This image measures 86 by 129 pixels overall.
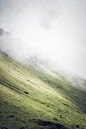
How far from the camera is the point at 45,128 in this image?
2055 centimetres

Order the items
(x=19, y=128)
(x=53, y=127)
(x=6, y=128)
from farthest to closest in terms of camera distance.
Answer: (x=53, y=127)
(x=19, y=128)
(x=6, y=128)

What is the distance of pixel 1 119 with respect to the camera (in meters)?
20.2

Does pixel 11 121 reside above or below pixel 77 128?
below

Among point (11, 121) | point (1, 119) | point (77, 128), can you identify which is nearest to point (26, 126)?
point (11, 121)

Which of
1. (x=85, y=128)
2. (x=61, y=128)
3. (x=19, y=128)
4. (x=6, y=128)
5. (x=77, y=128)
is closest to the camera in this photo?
(x=6, y=128)

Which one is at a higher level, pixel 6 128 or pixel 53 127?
pixel 53 127

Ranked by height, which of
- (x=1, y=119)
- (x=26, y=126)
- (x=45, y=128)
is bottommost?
(x=1, y=119)

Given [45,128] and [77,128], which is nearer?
[45,128]

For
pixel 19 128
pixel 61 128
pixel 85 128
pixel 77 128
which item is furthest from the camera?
pixel 85 128

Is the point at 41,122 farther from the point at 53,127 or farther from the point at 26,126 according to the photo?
the point at 26,126

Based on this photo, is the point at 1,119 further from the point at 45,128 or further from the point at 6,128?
the point at 45,128

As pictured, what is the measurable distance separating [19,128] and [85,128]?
3665cm

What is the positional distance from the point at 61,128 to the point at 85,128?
22.8m

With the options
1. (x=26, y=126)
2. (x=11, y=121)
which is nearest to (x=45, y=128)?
(x=26, y=126)
